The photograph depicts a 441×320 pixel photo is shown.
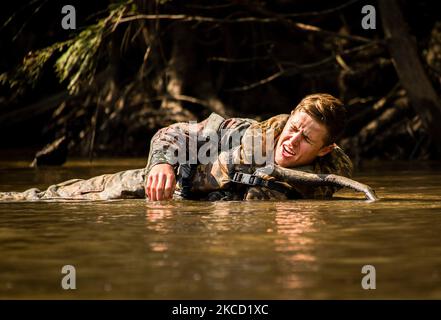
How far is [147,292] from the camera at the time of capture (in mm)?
2896

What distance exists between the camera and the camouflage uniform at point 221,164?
216 inches

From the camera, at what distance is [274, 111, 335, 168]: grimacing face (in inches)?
210

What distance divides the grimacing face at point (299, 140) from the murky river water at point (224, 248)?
23 centimetres

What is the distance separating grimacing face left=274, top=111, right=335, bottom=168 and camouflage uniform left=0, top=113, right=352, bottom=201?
9 centimetres

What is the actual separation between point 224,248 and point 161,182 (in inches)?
62.3

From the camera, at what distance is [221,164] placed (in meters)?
5.49

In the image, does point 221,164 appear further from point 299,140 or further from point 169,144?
point 299,140

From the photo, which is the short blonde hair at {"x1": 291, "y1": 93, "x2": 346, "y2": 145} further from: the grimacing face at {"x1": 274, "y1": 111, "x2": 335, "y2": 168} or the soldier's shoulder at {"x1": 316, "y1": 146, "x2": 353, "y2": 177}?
the soldier's shoulder at {"x1": 316, "y1": 146, "x2": 353, "y2": 177}

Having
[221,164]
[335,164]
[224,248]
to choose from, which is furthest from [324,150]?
[224,248]

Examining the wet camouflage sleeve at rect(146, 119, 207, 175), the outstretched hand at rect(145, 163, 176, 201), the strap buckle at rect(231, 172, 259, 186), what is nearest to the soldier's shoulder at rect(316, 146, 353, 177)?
the strap buckle at rect(231, 172, 259, 186)

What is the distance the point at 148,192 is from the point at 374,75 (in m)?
6.85

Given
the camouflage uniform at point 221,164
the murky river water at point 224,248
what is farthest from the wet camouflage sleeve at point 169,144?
the murky river water at point 224,248
